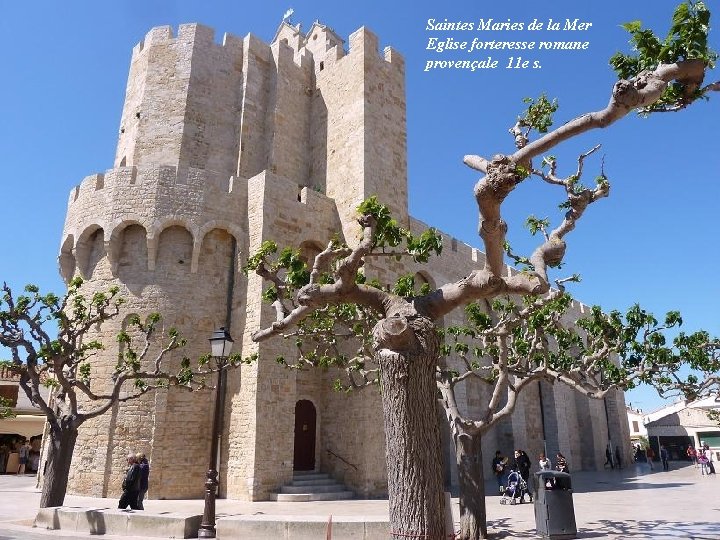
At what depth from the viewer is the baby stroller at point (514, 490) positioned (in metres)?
13.5

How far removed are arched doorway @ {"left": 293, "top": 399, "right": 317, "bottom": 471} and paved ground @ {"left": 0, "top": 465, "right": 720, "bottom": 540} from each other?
255 cm

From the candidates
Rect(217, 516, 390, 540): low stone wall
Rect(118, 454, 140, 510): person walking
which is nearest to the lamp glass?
Rect(217, 516, 390, 540): low stone wall

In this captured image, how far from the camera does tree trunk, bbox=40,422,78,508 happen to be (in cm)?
1012

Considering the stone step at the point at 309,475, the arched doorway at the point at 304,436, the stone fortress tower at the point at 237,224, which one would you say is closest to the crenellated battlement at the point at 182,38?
the stone fortress tower at the point at 237,224

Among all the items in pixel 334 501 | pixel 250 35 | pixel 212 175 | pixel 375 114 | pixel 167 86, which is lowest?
pixel 334 501

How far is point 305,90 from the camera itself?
22688 mm

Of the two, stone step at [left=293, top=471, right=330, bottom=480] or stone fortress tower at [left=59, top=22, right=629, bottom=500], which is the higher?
stone fortress tower at [left=59, top=22, right=629, bottom=500]

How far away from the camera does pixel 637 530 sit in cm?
897

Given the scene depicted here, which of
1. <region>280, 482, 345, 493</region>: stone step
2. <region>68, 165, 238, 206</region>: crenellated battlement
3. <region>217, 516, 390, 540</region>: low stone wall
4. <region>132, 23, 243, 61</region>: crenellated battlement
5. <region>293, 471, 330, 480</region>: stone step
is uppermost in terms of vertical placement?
<region>132, 23, 243, 61</region>: crenellated battlement

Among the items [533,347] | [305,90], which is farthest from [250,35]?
[533,347]

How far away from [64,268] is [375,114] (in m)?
11.9

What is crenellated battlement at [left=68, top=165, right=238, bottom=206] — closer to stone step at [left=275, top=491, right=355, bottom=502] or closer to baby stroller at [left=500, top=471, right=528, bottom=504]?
stone step at [left=275, top=491, right=355, bottom=502]

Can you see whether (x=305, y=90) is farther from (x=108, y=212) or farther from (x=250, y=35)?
(x=108, y=212)

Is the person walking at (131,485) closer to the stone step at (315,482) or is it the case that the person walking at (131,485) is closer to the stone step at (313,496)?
the stone step at (313,496)
